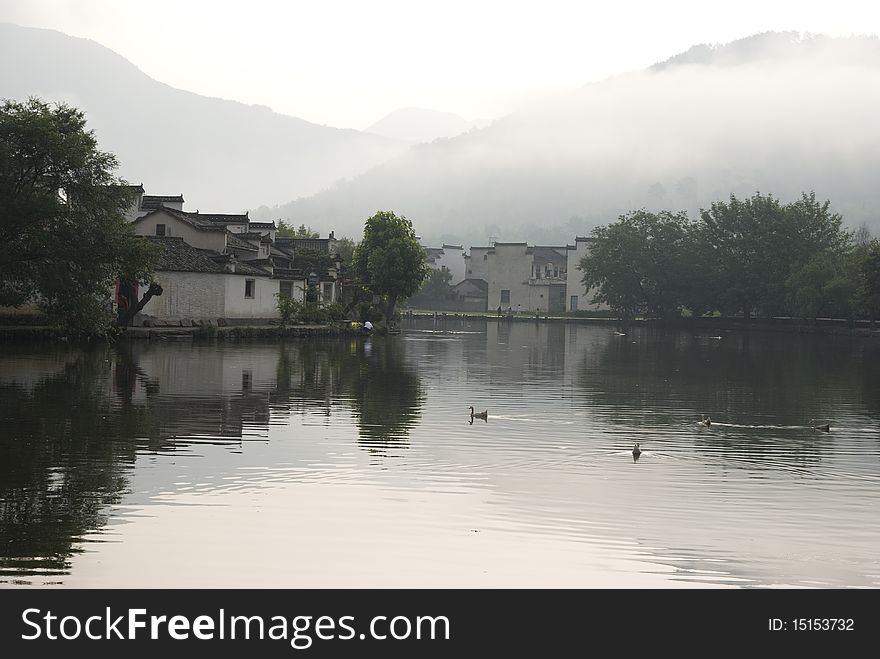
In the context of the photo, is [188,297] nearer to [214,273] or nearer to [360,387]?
[214,273]

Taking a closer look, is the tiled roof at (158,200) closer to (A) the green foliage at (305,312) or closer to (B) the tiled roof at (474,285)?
(A) the green foliage at (305,312)

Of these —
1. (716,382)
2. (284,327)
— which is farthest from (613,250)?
(716,382)

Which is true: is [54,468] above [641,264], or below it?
below

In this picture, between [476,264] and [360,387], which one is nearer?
[360,387]

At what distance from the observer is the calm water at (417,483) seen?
12562 mm

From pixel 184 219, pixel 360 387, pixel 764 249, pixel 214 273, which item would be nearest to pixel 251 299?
pixel 214 273

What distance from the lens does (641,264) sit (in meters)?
118

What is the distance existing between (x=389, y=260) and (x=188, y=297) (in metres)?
22.4

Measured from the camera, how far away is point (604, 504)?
1650cm

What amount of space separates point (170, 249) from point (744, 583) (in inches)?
1978

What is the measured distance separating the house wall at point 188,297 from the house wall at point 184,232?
16.3ft

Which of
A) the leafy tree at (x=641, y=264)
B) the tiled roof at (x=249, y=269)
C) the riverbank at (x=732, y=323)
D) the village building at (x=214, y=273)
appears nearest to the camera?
the village building at (x=214, y=273)

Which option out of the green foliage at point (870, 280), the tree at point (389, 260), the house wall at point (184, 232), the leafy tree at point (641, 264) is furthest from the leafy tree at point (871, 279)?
the house wall at point (184, 232)

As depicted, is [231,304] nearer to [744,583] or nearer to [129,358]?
[129,358]
